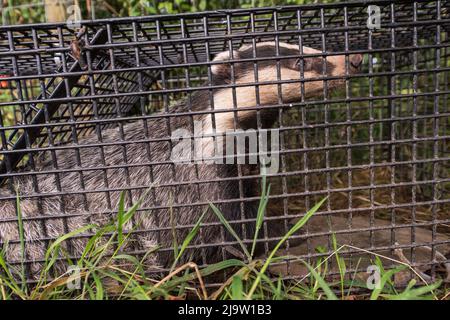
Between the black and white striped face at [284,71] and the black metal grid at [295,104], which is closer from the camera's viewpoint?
the black metal grid at [295,104]

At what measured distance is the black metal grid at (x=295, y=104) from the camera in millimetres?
1344

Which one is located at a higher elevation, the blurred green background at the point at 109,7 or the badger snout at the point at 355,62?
the blurred green background at the point at 109,7

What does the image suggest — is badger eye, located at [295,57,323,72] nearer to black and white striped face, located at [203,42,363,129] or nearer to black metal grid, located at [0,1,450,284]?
black and white striped face, located at [203,42,363,129]

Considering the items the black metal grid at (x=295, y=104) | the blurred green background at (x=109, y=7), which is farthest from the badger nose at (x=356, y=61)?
the blurred green background at (x=109, y=7)

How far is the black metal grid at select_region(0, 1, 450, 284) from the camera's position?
134 cm

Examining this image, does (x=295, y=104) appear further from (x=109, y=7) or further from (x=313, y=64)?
(x=109, y=7)

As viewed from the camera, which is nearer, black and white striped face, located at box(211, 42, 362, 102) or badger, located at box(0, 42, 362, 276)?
badger, located at box(0, 42, 362, 276)

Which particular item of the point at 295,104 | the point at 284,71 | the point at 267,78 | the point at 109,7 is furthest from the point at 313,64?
the point at 109,7

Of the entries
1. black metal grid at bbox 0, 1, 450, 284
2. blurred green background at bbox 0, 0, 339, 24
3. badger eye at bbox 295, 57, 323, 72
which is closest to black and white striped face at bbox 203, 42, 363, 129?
badger eye at bbox 295, 57, 323, 72

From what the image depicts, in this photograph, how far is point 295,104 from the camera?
4.48ft

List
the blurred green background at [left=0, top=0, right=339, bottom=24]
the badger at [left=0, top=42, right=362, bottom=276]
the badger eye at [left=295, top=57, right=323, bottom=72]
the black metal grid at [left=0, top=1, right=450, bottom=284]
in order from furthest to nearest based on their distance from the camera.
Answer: the blurred green background at [left=0, top=0, right=339, bottom=24], the badger eye at [left=295, top=57, right=323, bottom=72], the badger at [left=0, top=42, right=362, bottom=276], the black metal grid at [left=0, top=1, right=450, bottom=284]

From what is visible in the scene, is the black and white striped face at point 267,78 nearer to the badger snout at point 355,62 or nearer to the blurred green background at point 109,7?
the badger snout at point 355,62
